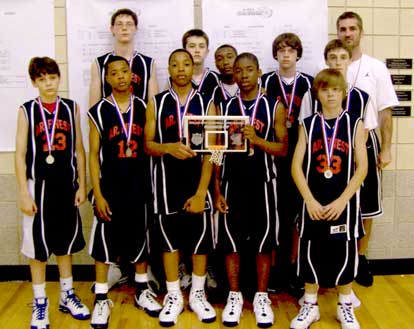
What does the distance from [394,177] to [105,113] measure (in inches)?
80.2

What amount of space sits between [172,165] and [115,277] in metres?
1.02

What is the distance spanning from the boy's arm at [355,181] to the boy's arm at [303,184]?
5cm

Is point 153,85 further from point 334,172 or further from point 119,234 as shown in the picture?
point 334,172

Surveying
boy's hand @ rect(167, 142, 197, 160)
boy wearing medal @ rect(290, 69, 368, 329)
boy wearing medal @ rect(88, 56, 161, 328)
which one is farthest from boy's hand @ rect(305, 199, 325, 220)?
boy wearing medal @ rect(88, 56, 161, 328)

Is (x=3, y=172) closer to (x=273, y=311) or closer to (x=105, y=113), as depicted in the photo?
(x=105, y=113)

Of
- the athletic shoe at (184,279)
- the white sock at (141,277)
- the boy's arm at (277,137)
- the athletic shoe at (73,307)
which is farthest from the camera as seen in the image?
the athletic shoe at (184,279)

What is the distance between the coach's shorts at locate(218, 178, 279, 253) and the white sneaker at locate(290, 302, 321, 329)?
0.37m

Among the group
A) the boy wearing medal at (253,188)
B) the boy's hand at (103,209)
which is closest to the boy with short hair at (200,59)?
the boy wearing medal at (253,188)

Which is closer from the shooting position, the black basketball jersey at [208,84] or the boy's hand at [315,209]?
the boy's hand at [315,209]

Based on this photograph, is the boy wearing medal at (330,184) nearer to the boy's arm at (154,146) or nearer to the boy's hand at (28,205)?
the boy's arm at (154,146)

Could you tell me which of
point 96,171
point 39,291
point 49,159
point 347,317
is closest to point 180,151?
point 96,171

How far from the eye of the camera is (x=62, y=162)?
10.1ft

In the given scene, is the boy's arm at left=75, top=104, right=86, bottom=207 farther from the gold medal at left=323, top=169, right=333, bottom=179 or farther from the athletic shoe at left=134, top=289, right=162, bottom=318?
the gold medal at left=323, top=169, right=333, bottom=179

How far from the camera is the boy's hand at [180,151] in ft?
9.64
